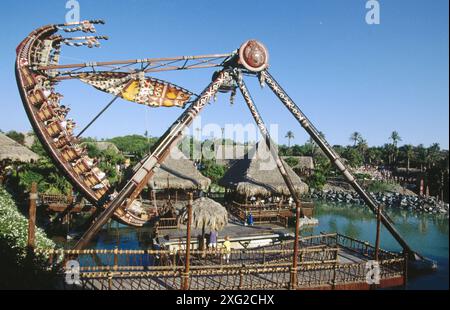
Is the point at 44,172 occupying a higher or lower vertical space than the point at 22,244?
higher

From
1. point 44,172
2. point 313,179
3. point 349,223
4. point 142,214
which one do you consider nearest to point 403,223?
point 349,223

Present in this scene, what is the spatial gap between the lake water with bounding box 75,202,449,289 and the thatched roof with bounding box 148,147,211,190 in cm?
336

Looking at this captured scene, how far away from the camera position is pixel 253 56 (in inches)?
539

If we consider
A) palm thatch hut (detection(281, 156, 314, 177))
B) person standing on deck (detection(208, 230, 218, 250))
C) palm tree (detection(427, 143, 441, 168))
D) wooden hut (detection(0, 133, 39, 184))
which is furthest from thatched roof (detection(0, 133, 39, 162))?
palm tree (detection(427, 143, 441, 168))

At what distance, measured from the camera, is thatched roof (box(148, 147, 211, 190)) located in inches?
855

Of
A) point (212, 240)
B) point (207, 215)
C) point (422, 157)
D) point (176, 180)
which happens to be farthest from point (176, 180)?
point (422, 157)

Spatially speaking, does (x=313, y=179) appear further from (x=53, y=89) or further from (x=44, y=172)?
(x=53, y=89)

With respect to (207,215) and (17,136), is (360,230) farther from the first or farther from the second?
(17,136)

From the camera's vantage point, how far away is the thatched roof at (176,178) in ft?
71.3

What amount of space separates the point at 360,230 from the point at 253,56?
1575 cm

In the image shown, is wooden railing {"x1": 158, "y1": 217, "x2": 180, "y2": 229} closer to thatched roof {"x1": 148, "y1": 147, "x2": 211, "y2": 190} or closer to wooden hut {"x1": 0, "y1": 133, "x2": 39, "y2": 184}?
thatched roof {"x1": 148, "y1": 147, "x2": 211, "y2": 190}

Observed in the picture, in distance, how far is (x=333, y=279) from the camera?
10039mm

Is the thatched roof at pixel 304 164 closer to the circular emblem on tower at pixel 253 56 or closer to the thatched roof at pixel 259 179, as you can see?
the thatched roof at pixel 259 179
